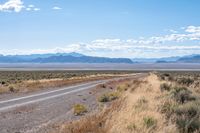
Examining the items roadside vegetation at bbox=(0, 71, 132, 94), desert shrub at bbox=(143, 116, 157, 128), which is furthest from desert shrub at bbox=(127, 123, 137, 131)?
roadside vegetation at bbox=(0, 71, 132, 94)

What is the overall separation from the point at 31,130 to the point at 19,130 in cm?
42

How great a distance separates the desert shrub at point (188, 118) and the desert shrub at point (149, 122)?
70 cm

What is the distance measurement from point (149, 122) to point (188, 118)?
1.47 m

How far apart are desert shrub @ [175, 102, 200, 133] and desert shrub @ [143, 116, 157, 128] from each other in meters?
0.70

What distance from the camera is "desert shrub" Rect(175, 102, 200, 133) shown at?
11.6 meters

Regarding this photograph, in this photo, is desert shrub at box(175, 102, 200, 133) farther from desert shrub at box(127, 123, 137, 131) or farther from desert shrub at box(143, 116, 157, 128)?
desert shrub at box(127, 123, 137, 131)

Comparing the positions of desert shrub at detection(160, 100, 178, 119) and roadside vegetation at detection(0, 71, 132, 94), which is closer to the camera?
desert shrub at detection(160, 100, 178, 119)

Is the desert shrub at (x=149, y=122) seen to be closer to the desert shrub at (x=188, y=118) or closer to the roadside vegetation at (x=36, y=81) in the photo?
the desert shrub at (x=188, y=118)

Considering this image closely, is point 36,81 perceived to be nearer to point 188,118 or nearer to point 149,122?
point 188,118

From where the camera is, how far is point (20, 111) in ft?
63.7

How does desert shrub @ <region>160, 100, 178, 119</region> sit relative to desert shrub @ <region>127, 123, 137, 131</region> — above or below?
above

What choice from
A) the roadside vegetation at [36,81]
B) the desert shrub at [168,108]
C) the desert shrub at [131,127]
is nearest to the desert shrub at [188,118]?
the desert shrub at [168,108]

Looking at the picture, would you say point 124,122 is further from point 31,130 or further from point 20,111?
point 20,111

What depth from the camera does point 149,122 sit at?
11891 mm
